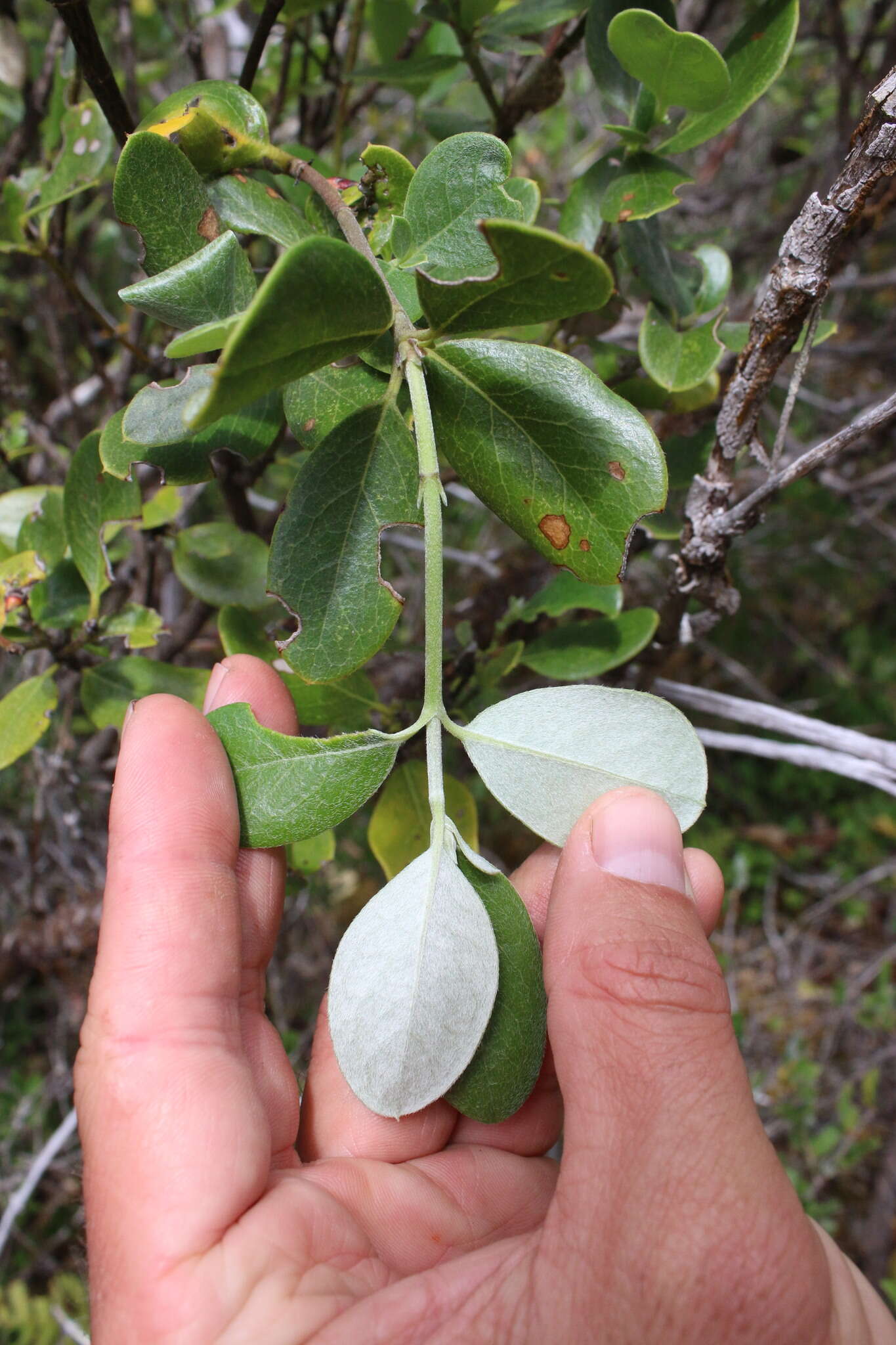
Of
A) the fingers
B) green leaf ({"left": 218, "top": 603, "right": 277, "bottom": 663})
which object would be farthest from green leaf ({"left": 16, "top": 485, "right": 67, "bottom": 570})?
the fingers

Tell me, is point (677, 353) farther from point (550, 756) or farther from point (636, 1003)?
point (636, 1003)

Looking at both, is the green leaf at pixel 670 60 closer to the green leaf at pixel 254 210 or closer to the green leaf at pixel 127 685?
the green leaf at pixel 254 210

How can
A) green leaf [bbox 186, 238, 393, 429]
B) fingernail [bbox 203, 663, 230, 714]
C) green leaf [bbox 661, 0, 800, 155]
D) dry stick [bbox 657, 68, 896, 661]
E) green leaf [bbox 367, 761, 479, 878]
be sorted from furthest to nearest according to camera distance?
green leaf [bbox 367, 761, 479, 878], fingernail [bbox 203, 663, 230, 714], green leaf [bbox 661, 0, 800, 155], dry stick [bbox 657, 68, 896, 661], green leaf [bbox 186, 238, 393, 429]

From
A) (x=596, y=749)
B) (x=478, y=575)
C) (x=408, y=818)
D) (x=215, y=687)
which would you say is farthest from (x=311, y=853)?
(x=478, y=575)

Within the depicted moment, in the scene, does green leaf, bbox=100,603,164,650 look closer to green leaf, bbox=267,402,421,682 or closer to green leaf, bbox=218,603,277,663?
green leaf, bbox=218,603,277,663

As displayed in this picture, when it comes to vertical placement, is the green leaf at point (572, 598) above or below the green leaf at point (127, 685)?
below

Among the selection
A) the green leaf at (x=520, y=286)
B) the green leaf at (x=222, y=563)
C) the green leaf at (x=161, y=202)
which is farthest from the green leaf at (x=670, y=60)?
the green leaf at (x=222, y=563)
